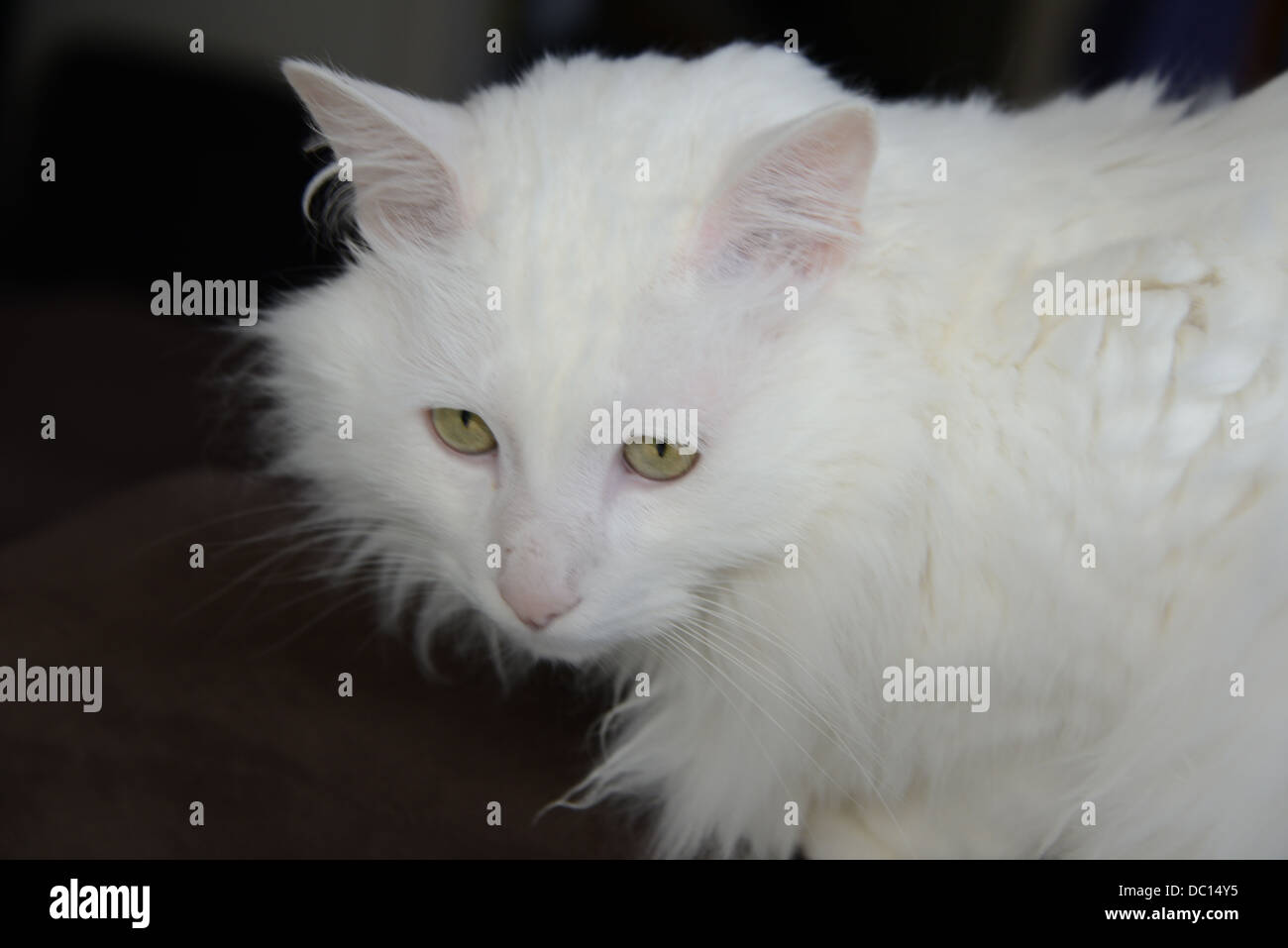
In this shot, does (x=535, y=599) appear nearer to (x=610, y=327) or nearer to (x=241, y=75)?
(x=610, y=327)

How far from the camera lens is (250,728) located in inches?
55.6

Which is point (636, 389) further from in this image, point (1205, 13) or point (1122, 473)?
point (1205, 13)

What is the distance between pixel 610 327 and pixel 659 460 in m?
0.13

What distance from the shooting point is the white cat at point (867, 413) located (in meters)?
1.10

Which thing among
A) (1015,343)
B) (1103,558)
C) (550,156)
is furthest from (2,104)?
(1103,558)

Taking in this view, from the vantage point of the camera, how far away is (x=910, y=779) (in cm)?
129

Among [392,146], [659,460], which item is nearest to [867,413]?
[659,460]

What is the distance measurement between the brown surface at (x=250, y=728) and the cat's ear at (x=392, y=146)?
1.85 feet

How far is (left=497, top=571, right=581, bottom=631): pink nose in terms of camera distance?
3.52 feet

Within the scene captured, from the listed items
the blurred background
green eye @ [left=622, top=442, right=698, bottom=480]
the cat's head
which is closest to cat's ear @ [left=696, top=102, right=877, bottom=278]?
the cat's head

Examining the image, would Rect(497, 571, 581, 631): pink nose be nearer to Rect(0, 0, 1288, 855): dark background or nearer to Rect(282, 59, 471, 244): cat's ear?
Rect(282, 59, 471, 244): cat's ear

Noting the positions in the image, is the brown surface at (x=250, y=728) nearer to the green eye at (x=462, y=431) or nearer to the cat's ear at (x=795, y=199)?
the green eye at (x=462, y=431)
